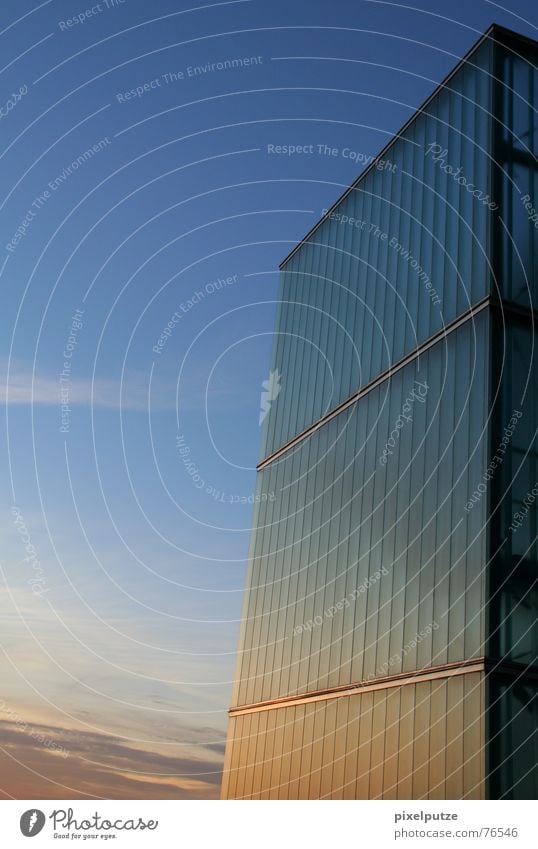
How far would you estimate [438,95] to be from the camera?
2158 cm

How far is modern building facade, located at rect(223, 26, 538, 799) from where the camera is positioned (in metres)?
16.0

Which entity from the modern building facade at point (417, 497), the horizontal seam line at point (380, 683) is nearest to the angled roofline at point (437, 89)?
the modern building facade at point (417, 497)

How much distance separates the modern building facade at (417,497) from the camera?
1600cm

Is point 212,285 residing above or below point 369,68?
below

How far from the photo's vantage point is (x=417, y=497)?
18906 millimetres

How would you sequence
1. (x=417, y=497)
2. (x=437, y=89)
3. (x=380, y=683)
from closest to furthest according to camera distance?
1. (x=380, y=683)
2. (x=417, y=497)
3. (x=437, y=89)

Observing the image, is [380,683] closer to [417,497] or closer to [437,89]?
[417,497]

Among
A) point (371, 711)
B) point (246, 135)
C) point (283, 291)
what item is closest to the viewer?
point (371, 711)

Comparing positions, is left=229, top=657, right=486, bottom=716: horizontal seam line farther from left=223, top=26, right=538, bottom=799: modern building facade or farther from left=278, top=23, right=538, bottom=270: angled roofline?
left=278, top=23, right=538, bottom=270: angled roofline

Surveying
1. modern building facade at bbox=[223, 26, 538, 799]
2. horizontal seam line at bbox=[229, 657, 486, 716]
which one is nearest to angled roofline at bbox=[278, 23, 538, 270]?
modern building facade at bbox=[223, 26, 538, 799]

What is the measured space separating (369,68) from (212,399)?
9.67 m

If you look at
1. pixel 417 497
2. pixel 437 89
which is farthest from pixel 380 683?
pixel 437 89
